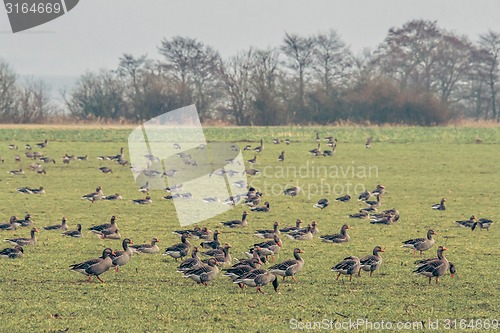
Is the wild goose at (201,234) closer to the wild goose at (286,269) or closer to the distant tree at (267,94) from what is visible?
the wild goose at (286,269)

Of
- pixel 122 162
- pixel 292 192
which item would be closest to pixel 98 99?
pixel 122 162

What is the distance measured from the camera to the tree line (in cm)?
9475

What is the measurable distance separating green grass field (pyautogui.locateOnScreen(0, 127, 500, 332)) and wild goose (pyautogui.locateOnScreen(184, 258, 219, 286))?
223 millimetres

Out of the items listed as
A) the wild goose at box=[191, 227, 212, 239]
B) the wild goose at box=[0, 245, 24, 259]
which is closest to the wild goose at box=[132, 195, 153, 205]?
the wild goose at box=[191, 227, 212, 239]

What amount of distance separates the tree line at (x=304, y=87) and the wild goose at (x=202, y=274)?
255 ft

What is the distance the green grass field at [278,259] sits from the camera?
539 inches

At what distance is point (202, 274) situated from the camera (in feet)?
52.5

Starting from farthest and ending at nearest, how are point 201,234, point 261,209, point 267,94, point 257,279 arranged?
1. point 267,94
2. point 261,209
3. point 201,234
4. point 257,279

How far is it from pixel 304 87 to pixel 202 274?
87873 mm

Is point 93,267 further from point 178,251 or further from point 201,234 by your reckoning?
point 201,234

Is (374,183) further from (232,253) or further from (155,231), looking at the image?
(232,253)

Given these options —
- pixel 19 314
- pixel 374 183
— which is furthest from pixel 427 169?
pixel 19 314
